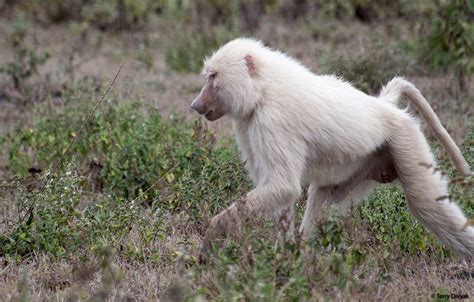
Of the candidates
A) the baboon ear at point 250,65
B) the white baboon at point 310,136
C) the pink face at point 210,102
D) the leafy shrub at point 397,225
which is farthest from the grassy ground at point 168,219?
the baboon ear at point 250,65

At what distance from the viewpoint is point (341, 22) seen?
38.7ft

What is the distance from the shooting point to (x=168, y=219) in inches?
195

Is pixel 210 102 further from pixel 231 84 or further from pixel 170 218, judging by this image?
pixel 170 218

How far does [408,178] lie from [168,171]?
1.59 meters

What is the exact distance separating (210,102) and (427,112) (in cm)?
115

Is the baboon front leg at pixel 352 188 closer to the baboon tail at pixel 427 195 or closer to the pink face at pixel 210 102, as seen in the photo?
the baboon tail at pixel 427 195

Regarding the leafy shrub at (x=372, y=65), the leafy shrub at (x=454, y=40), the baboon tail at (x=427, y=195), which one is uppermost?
the baboon tail at (x=427, y=195)

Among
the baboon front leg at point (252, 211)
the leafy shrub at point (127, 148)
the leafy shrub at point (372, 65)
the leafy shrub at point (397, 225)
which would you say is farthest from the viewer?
A: the leafy shrub at point (372, 65)

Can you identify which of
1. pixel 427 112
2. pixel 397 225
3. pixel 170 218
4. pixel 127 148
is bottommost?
pixel 127 148

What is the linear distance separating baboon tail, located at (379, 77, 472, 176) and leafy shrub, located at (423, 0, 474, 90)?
271 cm

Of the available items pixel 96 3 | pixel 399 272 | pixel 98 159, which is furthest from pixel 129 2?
pixel 399 272

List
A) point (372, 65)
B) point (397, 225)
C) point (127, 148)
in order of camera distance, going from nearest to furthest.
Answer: point (397, 225), point (127, 148), point (372, 65)

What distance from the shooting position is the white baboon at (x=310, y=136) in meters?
4.14

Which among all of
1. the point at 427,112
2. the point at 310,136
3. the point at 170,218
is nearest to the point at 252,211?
the point at 310,136
